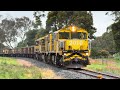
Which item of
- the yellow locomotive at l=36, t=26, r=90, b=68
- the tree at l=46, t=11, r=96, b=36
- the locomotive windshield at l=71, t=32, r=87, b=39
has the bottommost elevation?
the yellow locomotive at l=36, t=26, r=90, b=68

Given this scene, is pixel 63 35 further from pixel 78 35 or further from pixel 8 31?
pixel 8 31

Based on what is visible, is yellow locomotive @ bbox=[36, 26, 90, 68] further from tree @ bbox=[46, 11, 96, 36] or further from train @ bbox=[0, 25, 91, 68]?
tree @ bbox=[46, 11, 96, 36]

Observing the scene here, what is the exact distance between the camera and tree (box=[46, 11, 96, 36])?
3136 cm

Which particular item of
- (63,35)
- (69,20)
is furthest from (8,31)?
(63,35)

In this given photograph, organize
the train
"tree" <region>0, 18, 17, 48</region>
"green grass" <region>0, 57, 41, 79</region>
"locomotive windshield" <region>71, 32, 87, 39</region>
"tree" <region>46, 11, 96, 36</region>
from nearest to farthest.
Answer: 1. "green grass" <region>0, 57, 41, 79</region>
2. the train
3. "locomotive windshield" <region>71, 32, 87, 39</region>
4. "tree" <region>46, 11, 96, 36</region>
5. "tree" <region>0, 18, 17, 48</region>

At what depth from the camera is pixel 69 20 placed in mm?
33469

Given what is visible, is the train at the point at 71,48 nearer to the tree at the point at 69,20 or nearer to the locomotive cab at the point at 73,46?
the locomotive cab at the point at 73,46

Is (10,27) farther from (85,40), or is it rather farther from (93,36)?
(85,40)

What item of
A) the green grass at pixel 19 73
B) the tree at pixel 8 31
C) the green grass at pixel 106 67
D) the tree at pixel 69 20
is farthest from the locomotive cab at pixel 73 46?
the tree at pixel 8 31

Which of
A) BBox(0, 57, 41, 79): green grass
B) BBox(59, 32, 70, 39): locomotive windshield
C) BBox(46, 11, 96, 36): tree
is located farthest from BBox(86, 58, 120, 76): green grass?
BBox(46, 11, 96, 36): tree

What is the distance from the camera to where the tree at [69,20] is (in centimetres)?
3136

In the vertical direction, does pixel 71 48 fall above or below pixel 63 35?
below
